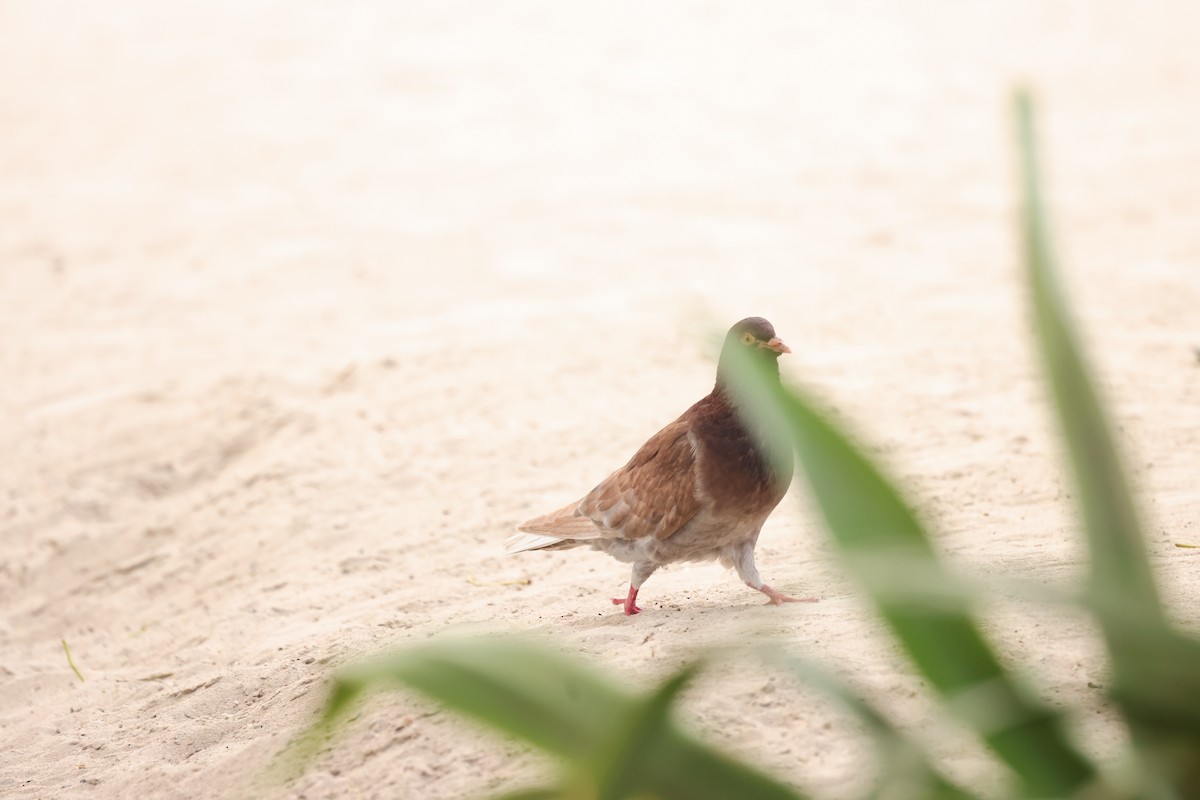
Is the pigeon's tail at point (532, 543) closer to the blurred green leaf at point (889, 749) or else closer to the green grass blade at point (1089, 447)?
the blurred green leaf at point (889, 749)

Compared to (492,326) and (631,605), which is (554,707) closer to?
(631,605)

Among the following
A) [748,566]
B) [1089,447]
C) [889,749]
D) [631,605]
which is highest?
[1089,447]

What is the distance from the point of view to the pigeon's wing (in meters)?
3.91

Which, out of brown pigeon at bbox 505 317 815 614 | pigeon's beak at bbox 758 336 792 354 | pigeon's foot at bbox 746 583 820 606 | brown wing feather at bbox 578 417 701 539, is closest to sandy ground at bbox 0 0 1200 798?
pigeon's foot at bbox 746 583 820 606

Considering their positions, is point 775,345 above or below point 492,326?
above

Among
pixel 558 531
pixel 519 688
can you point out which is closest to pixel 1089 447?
pixel 519 688

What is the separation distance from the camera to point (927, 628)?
71.1 inches

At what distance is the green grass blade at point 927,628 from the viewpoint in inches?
70.0

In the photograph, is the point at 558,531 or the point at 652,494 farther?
the point at 558,531

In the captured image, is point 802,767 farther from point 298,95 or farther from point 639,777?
point 298,95

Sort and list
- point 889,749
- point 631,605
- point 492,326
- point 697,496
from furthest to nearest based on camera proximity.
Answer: point 492,326, point 631,605, point 697,496, point 889,749

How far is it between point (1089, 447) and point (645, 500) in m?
2.34

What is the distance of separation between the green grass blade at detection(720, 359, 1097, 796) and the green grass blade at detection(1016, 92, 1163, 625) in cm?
20

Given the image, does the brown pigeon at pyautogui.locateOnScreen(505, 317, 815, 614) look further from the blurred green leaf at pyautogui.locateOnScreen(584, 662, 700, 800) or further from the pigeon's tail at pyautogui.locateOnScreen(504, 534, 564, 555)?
the blurred green leaf at pyautogui.locateOnScreen(584, 662, 700, 800)
